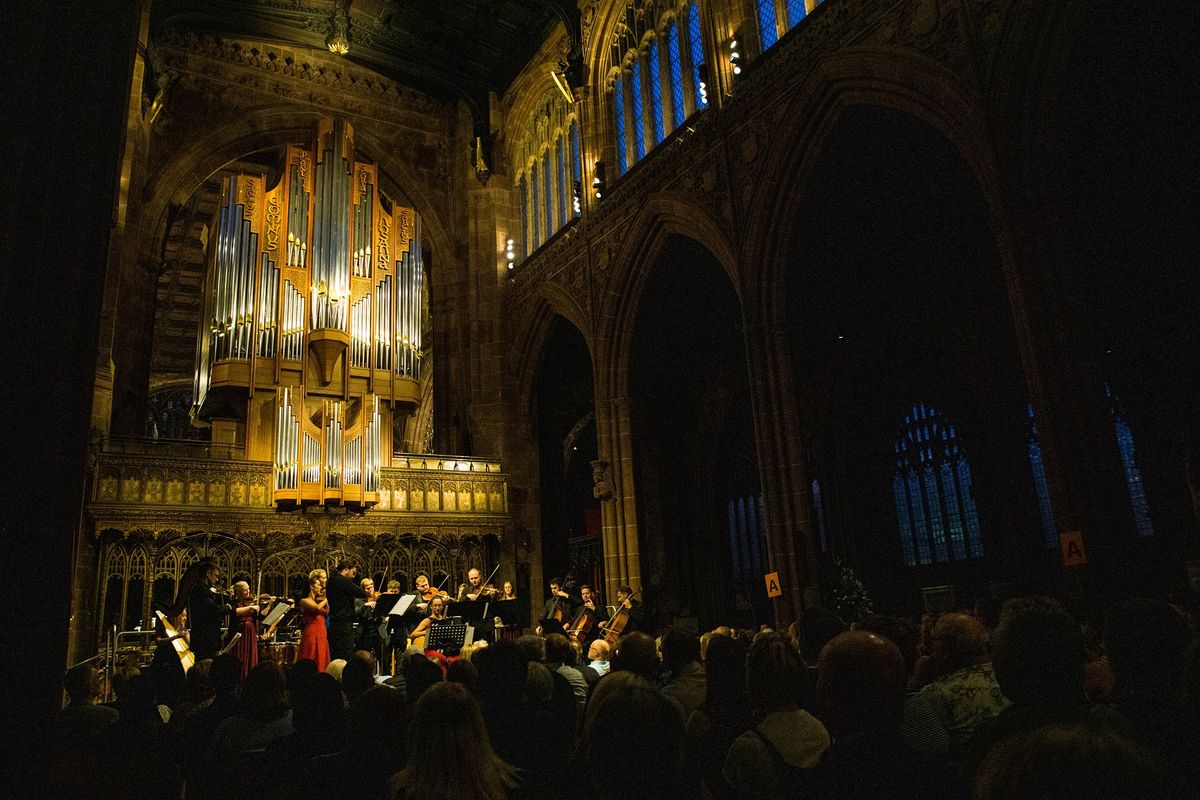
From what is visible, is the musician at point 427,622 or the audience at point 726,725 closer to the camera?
the audience at point 726,725

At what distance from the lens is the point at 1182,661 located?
238cm

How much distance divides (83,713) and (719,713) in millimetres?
3467

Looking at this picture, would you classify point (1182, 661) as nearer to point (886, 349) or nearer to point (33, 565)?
point (33, 565)

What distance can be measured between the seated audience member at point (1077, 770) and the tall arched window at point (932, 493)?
18070mm

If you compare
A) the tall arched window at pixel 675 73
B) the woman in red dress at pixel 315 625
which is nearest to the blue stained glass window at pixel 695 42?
the tall arched window at pixel 675 73

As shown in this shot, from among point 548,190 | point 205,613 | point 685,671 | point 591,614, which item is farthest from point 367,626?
point 548,190

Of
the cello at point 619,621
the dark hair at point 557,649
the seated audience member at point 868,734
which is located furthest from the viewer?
the cello at point 619,621

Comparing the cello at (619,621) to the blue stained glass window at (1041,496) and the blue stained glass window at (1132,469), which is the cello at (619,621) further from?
the blue stained glass window at (1132,469)

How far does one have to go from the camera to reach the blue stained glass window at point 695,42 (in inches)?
591

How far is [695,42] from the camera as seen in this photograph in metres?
15.3

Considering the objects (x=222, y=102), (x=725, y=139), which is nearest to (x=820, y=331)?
(x=725, y=139)

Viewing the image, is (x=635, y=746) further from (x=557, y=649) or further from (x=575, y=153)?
(x=575, y=153)

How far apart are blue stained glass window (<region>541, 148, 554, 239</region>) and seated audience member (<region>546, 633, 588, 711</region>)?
14821mm

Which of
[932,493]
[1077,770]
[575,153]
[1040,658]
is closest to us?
[1077,770]
